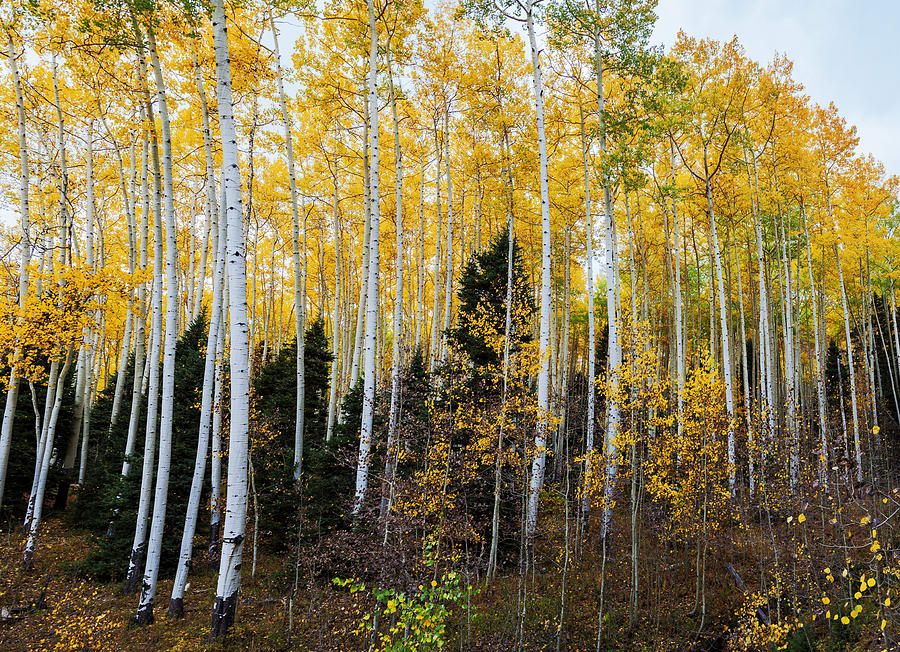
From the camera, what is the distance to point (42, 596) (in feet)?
20.8

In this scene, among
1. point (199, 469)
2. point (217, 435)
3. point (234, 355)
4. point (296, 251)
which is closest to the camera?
point (234, 355)

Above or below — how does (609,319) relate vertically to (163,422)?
above

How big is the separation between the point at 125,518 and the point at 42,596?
1.58 meters

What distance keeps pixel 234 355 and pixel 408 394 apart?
139 inches

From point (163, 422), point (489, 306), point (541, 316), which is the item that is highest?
point (489, 306)

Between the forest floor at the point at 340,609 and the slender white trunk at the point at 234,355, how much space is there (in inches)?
48.0

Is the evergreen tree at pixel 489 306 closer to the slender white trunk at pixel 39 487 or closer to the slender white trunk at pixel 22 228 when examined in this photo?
the slender white trunk at pixel 39 487

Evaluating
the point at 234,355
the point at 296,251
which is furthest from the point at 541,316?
the point at 234,355

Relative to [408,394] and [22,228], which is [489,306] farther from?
[22,228]

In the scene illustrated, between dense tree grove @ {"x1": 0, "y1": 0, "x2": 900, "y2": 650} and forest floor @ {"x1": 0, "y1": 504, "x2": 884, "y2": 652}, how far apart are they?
0.06 m

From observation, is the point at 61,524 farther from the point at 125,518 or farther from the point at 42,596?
the point at 42,596

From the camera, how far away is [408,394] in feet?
25.3

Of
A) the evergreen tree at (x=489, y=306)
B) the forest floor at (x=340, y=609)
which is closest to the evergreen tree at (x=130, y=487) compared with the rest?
the forest floor at (x=340, y=609)

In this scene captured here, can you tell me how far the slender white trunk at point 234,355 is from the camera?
459 cm
